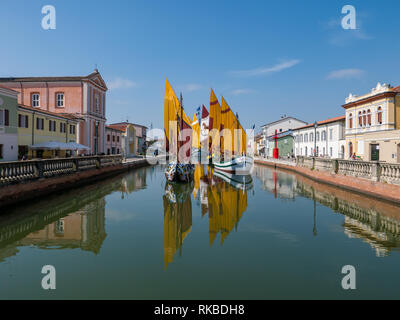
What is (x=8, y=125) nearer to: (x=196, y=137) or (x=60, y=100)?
(x=60, y=100)

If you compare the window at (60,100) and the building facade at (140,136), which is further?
the building facade at (140,136)

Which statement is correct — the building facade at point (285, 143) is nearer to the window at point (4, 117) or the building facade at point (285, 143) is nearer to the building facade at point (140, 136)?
the building facade at point (140, 136)

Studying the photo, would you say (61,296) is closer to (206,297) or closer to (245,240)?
(206,297)

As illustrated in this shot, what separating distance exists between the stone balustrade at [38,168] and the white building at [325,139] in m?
29.2

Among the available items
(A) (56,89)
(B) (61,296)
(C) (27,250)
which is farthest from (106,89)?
(B) (61,296)

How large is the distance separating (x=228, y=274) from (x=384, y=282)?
3.53 metres

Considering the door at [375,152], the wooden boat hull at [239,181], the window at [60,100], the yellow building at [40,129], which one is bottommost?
the wooden boat hull at [239,181]

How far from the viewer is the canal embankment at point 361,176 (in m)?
14.3

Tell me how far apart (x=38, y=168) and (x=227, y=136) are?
22302 mm

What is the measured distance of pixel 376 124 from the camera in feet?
114

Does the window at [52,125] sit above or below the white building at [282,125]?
below

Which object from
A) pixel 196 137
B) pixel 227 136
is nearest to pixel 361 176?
pixel 227 136

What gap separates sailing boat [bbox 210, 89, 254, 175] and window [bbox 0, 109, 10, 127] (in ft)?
69.4

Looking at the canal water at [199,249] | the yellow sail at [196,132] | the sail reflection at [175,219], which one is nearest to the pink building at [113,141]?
the yellow sail at [196,132]
